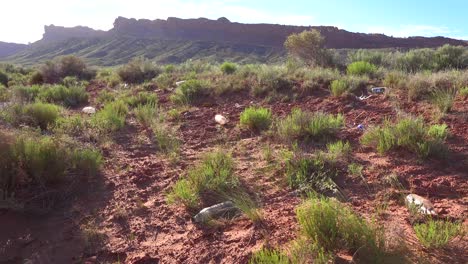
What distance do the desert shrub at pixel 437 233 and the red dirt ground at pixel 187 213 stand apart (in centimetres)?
6

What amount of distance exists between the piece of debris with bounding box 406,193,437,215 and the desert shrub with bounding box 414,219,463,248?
306 mm

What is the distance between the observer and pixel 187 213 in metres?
3.86

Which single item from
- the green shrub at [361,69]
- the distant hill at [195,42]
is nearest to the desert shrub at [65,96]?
the green shrub at [361,69]

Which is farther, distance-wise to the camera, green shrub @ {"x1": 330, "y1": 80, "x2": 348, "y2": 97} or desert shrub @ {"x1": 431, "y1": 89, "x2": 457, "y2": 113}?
green shrub @ {"x1": 330, "y1": 80, "x2": 348, "y2": 97}

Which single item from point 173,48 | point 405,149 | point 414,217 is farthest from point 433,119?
point 173,48

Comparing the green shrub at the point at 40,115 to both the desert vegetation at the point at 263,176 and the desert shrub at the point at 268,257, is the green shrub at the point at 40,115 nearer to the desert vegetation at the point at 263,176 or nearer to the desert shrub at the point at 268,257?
the desert vegetation at the point at 263,176

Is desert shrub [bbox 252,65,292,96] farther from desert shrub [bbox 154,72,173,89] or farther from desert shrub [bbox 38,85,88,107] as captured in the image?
desert shrub [bbox 38,85,88,107]

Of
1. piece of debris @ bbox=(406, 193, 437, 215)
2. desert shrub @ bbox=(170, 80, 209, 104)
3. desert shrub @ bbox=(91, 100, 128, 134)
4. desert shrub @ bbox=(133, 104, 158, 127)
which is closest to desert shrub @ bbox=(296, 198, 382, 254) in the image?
piece of debris @ bbox=(406, 193, 437, 215)

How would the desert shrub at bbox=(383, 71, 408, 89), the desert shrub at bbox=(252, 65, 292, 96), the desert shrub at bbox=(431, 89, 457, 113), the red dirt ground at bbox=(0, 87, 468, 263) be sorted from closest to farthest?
the red dirt ground at bbox=(0, 87, 468, 263) → the desert shrub at bbox=(431, 89, 457, 113) → the desert shrub at bbox=(383, 71, 408, 89) → the desert shrub at bbox=(252, 65, 292, 96)

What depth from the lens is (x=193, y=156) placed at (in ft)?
17.9

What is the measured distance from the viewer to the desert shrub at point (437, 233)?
2.77 meters

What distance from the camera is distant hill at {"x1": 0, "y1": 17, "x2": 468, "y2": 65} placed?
58.7m

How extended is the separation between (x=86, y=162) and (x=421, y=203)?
3537 millimetres

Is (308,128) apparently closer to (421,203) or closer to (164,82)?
→ (421,203)
